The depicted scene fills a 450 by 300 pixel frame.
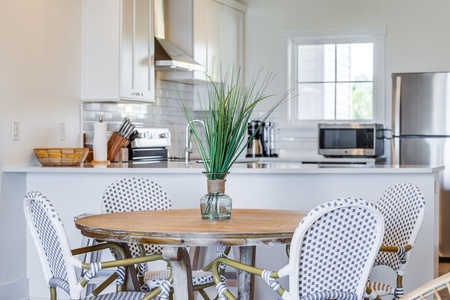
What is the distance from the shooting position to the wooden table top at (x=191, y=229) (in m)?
2.75

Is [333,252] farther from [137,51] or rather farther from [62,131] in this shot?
[137,51]

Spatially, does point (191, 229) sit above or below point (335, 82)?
below

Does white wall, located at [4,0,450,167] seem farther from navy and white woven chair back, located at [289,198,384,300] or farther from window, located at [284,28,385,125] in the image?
navy and white woven chair back, located at [289,198,384,300]

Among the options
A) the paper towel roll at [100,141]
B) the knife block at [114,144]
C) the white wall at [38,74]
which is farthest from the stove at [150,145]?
the white wall at [38,74]

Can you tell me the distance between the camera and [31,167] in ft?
15.6

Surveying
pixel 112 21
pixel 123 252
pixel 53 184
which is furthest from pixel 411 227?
pixel 112 21

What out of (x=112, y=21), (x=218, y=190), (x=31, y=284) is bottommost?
(x=31, y=284)

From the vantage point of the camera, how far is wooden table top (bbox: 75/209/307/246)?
9.02 feet

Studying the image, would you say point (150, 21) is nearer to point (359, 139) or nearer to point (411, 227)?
point (359, 139)

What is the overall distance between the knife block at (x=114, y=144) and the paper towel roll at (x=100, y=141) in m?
0.26

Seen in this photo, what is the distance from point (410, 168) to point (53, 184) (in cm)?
215

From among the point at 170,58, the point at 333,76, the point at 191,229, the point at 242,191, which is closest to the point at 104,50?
the point at 170,58

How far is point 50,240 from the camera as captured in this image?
3.00 metres

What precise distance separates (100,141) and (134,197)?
169 centimetres
